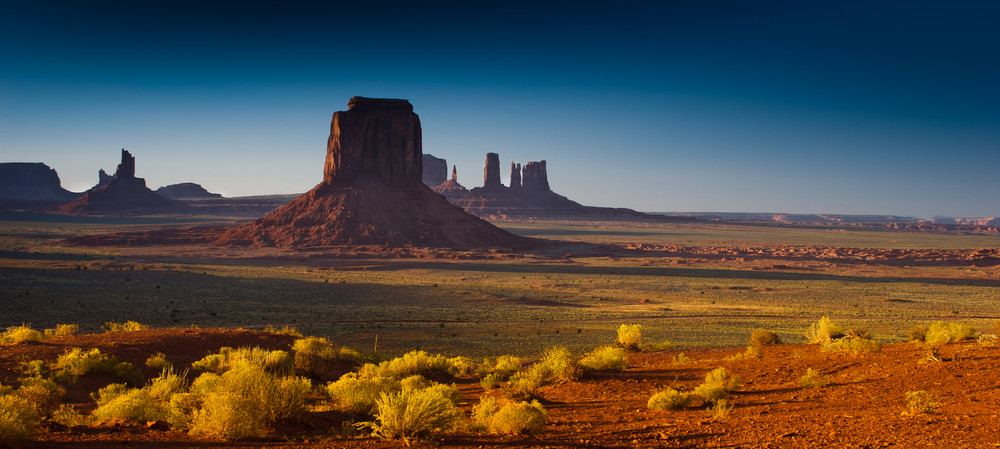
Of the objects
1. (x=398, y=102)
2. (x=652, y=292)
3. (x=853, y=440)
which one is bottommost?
(x=652, y=292)

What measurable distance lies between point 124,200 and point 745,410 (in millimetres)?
167645

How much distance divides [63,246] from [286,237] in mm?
24771

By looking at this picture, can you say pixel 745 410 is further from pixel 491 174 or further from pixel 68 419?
pixel 491 174

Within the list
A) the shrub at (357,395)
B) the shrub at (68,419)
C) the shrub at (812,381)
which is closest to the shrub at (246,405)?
the shrub at (357,395)

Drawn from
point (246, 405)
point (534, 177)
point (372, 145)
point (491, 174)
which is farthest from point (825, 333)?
point (534, 177)

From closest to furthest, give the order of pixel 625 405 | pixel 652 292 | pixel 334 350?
pixel 625 405
pixel 334 350
pixel 652 292

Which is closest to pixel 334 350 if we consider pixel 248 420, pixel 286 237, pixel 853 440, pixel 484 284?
pixel 248 420

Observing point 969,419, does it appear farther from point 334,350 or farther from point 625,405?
point 334,350

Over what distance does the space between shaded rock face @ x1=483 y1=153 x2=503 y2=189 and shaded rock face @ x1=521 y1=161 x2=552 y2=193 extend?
34.0 feet

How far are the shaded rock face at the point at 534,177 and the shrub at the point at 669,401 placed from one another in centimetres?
18146

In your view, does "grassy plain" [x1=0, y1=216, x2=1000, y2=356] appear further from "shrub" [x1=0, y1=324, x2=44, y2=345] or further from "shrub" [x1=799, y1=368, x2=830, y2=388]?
"shrub" [x1=799, y1=368, x2=830, y2=388]

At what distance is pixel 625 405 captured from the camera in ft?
32.2

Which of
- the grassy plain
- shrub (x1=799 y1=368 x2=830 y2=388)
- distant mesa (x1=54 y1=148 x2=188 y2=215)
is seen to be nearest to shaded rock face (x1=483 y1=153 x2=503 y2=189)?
distant mesa (x1=54 y1=148 x2=188 y2=215)

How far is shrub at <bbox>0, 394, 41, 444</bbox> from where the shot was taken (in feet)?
20.6
